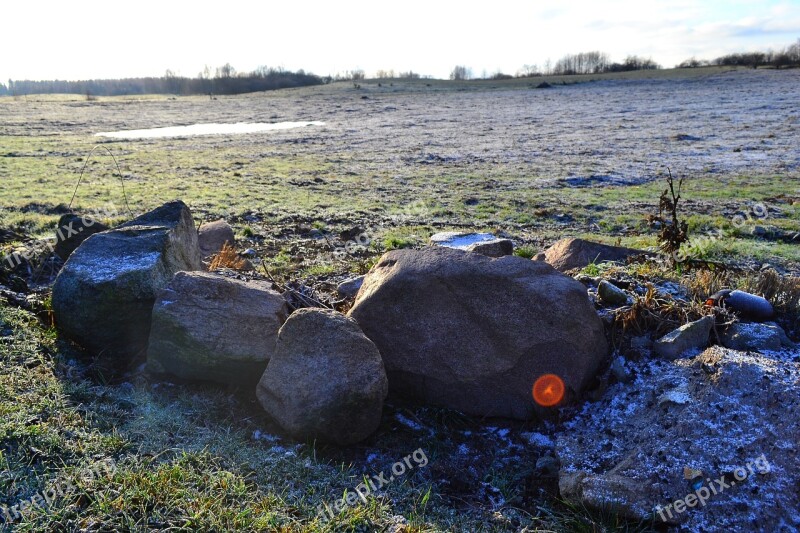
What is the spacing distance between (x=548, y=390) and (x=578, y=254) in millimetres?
2522

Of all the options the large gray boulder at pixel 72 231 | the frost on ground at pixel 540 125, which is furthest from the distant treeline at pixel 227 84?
the large gray boulder at pixel 72 231

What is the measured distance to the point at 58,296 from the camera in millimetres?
4453

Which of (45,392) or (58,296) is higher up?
(58,296)

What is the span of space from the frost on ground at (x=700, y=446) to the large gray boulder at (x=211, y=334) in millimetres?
2024

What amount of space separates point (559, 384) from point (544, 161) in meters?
12.3

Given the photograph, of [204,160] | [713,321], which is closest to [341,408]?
[713,321]

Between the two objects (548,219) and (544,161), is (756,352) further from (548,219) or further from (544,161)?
(544,161)

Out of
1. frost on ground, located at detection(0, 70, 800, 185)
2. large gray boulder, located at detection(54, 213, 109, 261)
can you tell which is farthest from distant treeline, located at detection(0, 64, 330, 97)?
large gray boulder, located at detection(54, 213, 109, 261)

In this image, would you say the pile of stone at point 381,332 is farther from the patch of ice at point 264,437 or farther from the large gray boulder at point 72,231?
the large gray boulder at point 72,231

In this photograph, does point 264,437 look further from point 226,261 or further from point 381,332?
point 226,261

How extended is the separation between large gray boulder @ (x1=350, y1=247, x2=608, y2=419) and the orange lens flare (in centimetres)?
4

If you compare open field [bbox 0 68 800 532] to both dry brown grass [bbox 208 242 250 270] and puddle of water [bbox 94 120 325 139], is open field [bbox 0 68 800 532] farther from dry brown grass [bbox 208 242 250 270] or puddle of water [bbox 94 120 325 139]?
puddle of water [bbox 94 120 325 139]

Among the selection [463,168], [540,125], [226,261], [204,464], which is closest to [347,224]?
[226,261]

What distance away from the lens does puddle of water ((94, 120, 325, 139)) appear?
24.9 meters
